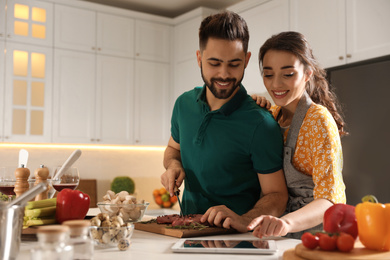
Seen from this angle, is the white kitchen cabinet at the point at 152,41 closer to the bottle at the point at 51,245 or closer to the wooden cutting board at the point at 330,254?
the wooden cutting board at the point at 330,254

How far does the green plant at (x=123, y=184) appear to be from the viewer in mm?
4528

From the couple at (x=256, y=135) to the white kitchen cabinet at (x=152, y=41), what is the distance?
2.73 meters

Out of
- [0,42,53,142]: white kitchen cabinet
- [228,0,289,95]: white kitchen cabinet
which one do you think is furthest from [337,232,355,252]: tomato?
[0,42,53,142]: white kitchen cabinet

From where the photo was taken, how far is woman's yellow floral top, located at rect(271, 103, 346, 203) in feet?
5.10

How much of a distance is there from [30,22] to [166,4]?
1318mm

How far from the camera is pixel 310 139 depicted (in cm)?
166

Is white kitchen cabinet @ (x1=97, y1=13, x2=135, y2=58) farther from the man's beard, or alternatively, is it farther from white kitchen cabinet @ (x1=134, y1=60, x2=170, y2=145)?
the man's beard

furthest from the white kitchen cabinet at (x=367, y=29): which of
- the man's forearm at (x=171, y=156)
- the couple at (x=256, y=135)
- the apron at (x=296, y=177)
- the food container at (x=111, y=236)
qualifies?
the food container at (x=111, y=236)

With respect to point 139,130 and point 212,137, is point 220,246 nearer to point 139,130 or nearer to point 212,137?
point 212,137

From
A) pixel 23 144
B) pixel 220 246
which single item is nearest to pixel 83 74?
pixel 23 144

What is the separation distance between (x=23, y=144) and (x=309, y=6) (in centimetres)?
273

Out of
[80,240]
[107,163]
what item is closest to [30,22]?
[107,163]

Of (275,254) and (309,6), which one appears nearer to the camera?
(275,254)

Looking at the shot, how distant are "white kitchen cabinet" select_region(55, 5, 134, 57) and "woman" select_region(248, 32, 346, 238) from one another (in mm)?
2671
